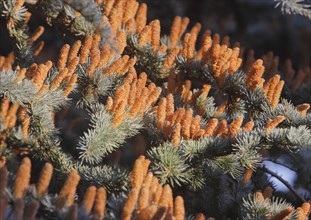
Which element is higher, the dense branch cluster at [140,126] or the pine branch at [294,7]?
the pine branch at [294,7]

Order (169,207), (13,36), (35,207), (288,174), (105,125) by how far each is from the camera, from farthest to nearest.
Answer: (288,174)
(13,36)
(105,125)
(169,207)
(35,207)

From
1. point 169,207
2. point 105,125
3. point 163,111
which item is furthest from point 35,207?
point 163,111

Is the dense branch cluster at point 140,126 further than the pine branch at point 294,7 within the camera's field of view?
No

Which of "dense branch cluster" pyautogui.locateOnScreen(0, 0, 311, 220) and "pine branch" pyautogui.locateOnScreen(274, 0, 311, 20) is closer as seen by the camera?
"dense branch cluster" pyautogui.locateOnScreen(0, 0, 311, 220)

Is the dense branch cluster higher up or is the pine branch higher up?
the pine branch

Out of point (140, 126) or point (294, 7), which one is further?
point (294, 7)

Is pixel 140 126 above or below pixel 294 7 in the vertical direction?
below

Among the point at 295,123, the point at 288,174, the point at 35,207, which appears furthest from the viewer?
the point at 288,174

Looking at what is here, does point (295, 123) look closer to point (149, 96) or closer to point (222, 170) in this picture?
point (222, 170)
